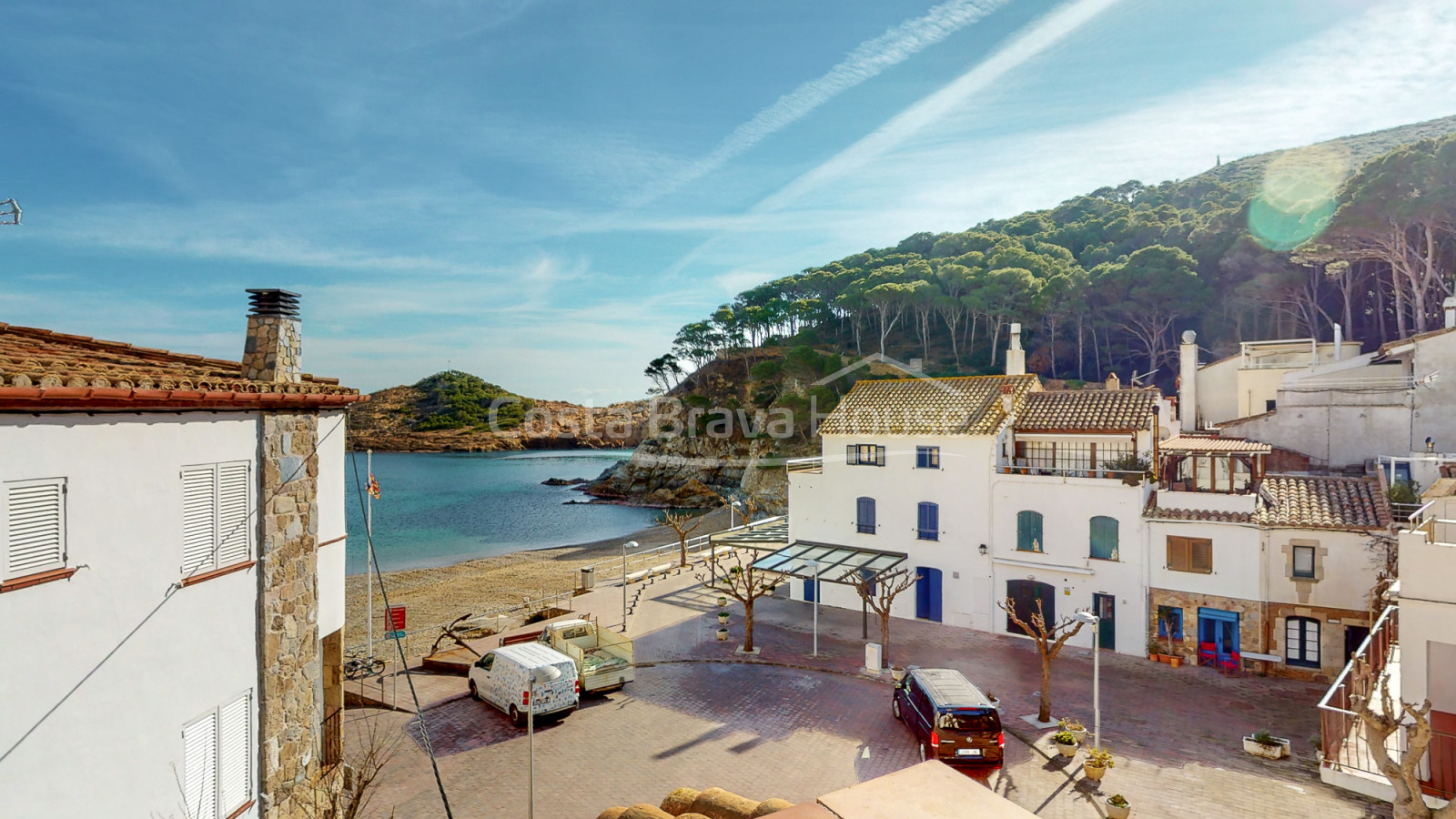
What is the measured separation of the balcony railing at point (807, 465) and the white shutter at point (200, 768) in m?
22.3

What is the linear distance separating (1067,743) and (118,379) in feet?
58.7

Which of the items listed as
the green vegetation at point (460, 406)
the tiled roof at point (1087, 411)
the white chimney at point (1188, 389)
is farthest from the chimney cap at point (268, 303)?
the green vegetation at point (460, 406)

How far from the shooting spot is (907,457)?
2636 cm

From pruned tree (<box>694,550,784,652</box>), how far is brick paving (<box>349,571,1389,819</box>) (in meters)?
1.52

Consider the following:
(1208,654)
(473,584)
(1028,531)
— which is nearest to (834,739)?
(1028,531)

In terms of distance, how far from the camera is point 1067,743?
50.8 ft

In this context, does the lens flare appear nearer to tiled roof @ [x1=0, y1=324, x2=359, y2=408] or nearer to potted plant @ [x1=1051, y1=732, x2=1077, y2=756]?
potted plant @ [x1=1051, y1=732, x2=1077, y2=756]

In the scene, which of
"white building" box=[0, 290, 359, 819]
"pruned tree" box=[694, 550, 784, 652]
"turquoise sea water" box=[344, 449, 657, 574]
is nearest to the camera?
"white building" box=[0, 290, 359, 819]

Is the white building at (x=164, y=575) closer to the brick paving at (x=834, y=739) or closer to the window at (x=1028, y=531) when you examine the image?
the brick paving at (x=834, y=739)

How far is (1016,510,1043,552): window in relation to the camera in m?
23.6

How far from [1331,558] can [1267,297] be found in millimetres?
42070

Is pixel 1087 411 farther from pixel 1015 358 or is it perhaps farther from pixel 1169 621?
pixel 1169 621

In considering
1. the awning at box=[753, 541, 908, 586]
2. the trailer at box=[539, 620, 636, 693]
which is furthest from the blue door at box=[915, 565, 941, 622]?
the trailer at box=[539, 620, 636, 693]

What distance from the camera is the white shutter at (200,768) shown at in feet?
26.7
